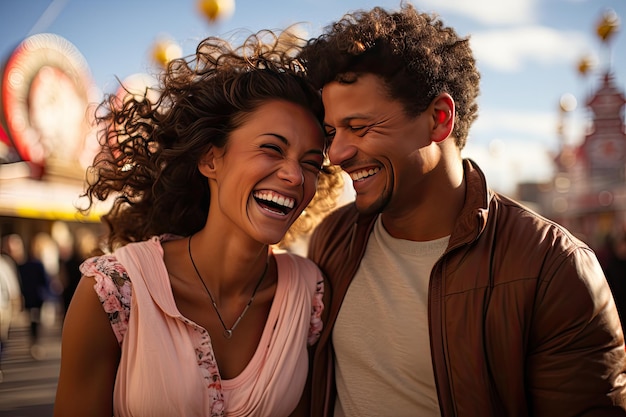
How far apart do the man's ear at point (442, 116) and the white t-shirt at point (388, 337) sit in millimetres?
527

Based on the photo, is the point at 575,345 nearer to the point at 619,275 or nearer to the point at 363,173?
the point at 363,173

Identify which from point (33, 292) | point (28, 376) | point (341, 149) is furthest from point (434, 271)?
point (33, 292)

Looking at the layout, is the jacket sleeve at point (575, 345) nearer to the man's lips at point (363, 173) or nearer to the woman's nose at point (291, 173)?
the man's lips at point (363, 173)

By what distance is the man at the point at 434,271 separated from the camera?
2.18 meters

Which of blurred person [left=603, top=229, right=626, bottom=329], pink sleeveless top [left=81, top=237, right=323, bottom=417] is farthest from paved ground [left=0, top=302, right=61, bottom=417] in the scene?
blurred person [left=603, top=229, right=626, bottom=329]

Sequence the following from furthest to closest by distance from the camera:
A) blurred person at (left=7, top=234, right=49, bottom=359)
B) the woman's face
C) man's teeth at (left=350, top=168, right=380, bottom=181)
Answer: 1. blurred person at (left=7, top=234, right=49, bottom=359)
2. man's teeth at (left=350, top=168, right=380, bottom=181)
3. the woman's face

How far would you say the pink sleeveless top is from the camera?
228cm

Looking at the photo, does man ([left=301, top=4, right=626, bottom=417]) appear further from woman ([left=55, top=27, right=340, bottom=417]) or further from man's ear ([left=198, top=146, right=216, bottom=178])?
man's ear ([left=198, top=146, right=216, bottom=178])

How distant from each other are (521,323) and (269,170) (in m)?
1.27

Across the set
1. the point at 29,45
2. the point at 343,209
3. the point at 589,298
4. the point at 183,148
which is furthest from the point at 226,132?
the point at 29,45

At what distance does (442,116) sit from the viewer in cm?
279

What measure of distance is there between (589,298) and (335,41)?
163 cm

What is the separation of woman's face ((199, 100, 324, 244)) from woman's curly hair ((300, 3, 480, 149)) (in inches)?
11.7

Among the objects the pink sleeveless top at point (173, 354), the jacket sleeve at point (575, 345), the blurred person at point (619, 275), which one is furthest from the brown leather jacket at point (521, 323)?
the blurred person at point (619, 275)
